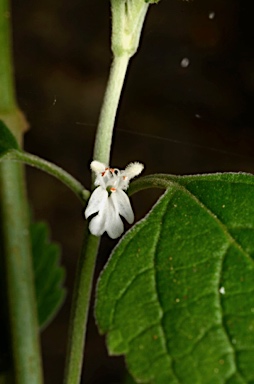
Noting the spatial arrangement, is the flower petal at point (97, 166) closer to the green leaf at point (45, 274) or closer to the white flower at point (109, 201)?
the white flower at point (109, 201)

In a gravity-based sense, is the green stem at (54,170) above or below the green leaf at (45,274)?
above

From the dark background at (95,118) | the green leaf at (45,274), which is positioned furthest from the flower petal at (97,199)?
the dark background at (95,118)

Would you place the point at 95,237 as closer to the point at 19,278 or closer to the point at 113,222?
the point at 113,222

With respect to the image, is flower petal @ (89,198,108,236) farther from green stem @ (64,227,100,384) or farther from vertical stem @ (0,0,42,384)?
vertical stem @ (0,0,42,384)

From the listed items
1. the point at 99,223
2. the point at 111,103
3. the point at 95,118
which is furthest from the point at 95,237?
the point at 95,118

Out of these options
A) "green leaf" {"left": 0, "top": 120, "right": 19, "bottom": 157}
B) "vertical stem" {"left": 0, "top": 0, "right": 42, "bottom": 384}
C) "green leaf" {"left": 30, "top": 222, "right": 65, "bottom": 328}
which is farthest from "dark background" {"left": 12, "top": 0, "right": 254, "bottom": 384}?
"green leaf" {"left": 0, "top": 120, "right": 19, "bottom": 157}

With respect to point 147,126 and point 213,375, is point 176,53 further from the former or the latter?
point 213,375

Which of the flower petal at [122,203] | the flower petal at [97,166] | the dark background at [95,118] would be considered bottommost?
the flower petal at [122,203]
